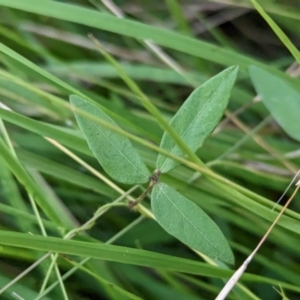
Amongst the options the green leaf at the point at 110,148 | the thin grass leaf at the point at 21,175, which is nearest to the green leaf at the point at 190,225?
the green leaf at the point at 110,148

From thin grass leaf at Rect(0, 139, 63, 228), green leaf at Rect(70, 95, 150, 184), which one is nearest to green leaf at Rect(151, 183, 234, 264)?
green leaf at Rect(70, 95, 150, 184)

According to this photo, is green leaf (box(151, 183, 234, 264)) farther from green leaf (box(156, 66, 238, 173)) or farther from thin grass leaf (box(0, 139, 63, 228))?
thin grass leaf (box(0, 139, 63, 228))

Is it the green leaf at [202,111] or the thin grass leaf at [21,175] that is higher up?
the green leaf at [202,111]

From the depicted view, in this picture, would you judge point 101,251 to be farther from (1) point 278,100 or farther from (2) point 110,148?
(1) point 278,100

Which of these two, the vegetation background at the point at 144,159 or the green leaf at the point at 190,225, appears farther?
the vegetation background at the point at 144,159

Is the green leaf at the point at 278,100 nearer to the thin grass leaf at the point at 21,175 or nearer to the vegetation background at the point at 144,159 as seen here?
the vegetation background at the point at 144,159
